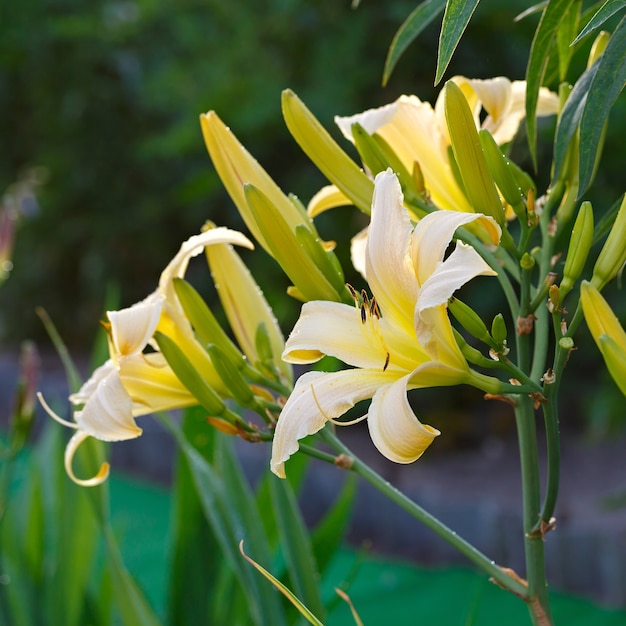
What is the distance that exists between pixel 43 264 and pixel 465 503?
2.38 metres

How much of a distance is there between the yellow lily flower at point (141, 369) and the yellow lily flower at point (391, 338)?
0.09 meters

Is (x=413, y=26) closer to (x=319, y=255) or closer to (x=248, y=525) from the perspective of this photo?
(x=319, y=255)

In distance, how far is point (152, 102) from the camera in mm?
2514

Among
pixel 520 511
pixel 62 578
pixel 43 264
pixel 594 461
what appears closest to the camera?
pixel 62 578

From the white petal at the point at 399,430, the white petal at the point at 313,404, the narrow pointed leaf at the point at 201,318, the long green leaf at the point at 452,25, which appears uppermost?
the long green leaf at the point at 452,25

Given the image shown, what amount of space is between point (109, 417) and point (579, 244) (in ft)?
0.80

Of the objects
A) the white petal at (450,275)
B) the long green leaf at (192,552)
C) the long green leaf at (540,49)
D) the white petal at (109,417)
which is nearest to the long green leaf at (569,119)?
the long green leaf at (540,49)

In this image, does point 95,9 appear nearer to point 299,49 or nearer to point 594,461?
point 299,49

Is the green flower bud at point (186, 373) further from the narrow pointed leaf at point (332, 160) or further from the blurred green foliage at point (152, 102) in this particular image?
the blurred green foliage at point (152, 102)

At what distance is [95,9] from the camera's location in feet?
9.97

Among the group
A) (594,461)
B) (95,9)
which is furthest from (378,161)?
(95,9)

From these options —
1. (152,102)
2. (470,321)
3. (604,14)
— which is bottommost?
(470,321)

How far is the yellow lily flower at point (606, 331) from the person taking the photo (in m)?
0.36

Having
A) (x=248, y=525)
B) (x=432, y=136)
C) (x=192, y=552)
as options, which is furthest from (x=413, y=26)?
(x=192, y=552)
